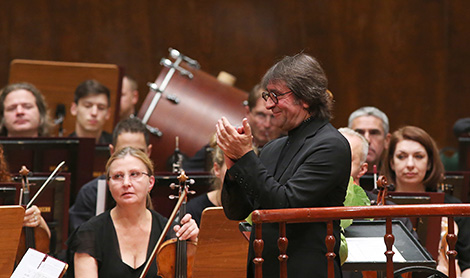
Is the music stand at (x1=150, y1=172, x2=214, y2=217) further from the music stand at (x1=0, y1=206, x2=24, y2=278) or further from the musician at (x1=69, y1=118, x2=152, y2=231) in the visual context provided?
the music stand at (x1=0, y1=206, x2=24, y2=278)

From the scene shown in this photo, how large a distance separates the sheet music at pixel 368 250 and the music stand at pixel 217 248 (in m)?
0.64

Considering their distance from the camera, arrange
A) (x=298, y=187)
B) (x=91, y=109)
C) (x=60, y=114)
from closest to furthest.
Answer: (x=298, y=187), (x=91, y=109), (x=60, y=114)

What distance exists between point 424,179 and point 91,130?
2.19 m

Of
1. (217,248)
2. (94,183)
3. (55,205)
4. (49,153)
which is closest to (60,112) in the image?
(49,153)

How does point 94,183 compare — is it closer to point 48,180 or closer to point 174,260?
point 48,180

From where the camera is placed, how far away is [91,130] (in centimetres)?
493

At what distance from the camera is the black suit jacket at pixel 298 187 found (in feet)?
7.11

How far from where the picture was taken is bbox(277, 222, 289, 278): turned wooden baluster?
2.19m

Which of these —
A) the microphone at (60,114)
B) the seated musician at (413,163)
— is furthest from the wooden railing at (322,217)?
the microphone at (60,114)

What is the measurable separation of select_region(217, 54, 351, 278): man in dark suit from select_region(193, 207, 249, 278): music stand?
2.38ft

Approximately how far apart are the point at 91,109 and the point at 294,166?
9.65 feet

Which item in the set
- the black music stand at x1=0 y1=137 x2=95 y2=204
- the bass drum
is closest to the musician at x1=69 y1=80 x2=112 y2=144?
the bass drum

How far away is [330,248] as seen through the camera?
221 centimetres

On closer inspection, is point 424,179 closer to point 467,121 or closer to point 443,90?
point 467,121
